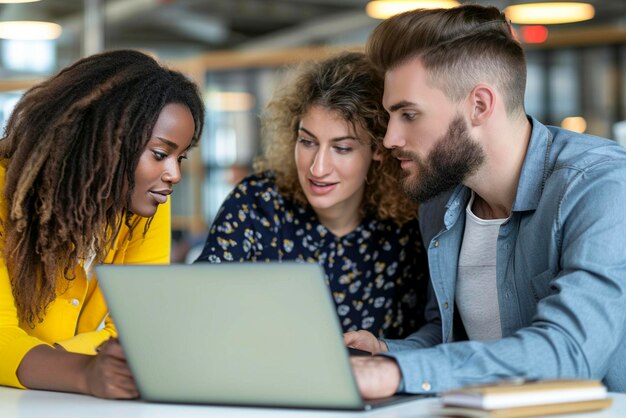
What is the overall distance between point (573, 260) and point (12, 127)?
1.24 m

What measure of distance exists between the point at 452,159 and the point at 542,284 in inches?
13.7

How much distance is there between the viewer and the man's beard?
2125 millimetres

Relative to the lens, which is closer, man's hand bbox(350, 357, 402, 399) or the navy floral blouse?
man's hand bbox(350, 357, 402, 399)

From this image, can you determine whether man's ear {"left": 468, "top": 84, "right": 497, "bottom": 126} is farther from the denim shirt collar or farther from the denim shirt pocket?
the denim shirt pocket

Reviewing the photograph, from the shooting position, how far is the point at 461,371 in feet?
5.32

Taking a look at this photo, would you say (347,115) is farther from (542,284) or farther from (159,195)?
(542,284)

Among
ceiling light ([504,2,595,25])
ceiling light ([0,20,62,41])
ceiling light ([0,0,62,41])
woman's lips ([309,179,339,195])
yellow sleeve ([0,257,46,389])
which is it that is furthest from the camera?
ceiling light ([0,20,62,41])

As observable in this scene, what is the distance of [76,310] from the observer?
224 cm

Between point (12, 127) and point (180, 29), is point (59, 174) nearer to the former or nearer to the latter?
point (12, 127)

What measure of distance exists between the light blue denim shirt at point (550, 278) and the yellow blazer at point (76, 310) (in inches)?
27.0

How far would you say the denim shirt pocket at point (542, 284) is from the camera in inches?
76.5

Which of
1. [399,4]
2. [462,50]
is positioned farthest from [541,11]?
[462,50]

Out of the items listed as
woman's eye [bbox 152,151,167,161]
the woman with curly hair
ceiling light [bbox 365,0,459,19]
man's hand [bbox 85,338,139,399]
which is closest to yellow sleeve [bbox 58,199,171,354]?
the woman with curly hair

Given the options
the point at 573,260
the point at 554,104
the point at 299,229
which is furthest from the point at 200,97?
the point at 554,104
